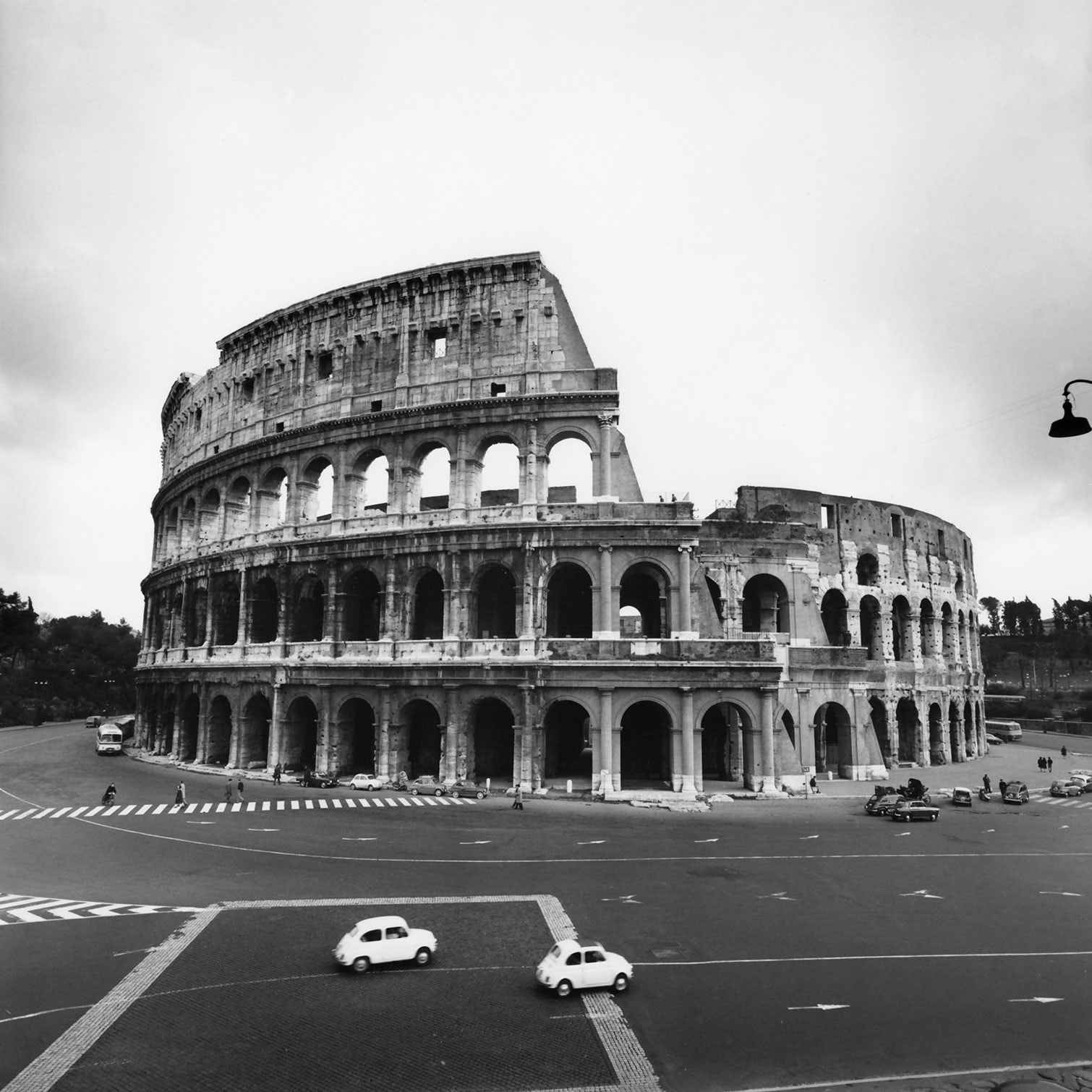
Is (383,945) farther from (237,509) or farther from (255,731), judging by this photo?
(237,509)

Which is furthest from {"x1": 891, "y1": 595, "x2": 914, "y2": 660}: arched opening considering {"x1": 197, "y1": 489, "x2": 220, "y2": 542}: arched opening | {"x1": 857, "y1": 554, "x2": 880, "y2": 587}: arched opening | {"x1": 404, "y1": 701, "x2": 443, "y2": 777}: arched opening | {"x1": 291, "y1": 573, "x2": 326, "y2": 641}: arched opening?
{"x1": 197, "y1": 489, "x2": 220, "y2": 542}: arched opening

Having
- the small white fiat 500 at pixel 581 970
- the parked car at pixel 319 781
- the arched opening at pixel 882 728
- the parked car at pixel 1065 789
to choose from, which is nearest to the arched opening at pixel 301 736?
the parked car at pixel 319 781

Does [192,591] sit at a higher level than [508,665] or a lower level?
higher

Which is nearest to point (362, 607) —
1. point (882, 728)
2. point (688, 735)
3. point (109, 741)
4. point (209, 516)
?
point (209, 516)

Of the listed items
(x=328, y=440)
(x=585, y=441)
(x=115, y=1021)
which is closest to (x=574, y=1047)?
(x=115, y=1021)

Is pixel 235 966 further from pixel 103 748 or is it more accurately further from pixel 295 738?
pixel 103 748
